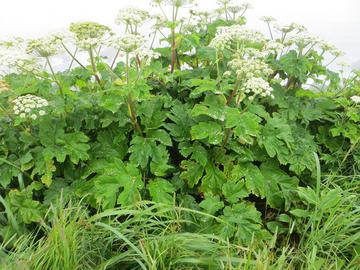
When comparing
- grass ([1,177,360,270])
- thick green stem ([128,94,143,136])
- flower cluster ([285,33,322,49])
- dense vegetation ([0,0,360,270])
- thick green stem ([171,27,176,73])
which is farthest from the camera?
thick green stem ([171,27,176,73])

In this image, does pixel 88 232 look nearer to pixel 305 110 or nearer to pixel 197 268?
pixel 197 268

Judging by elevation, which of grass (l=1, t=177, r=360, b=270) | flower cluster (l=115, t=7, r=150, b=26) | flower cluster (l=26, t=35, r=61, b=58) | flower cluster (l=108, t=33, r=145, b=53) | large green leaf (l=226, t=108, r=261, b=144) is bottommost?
grass (l=1, t=177, r=360, b=270)

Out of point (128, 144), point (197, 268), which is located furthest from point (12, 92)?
point (197, 268)

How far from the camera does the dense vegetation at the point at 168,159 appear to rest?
2510 mm

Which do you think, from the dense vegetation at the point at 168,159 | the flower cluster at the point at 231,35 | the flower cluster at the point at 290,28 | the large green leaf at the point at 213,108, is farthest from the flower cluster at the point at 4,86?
the flower cluster at the point at 290,28

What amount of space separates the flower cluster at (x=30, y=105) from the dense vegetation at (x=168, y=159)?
0.04 feet

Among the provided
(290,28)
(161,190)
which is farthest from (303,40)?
(161,190)

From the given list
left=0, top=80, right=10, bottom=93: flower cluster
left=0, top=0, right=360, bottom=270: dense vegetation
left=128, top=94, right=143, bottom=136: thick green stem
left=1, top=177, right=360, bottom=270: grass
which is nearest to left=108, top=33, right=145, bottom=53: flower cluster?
left=0, top=0, right=360, bottom=270: dense vegetation

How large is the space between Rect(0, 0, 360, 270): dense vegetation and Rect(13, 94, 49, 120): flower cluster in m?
0.01

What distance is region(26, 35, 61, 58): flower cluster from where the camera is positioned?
275cm

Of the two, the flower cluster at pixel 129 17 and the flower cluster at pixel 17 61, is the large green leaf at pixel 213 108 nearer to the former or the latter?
the flower cluster at pixel 129 17

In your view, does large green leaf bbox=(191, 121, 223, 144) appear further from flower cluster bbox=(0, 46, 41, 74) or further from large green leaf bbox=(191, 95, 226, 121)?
flower cluster bbox=(0, 46, 41, 74)

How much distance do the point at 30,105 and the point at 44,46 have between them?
41 centimetres

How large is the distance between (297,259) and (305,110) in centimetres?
135
